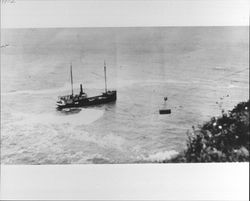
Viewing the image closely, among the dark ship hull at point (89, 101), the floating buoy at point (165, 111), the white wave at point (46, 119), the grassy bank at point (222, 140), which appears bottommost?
the grassy bank at point (222, 140)

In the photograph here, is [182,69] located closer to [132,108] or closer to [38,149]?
[132,108]

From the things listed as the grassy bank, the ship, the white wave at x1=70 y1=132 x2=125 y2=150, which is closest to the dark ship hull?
the ship

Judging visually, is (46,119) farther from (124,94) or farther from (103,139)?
(124,94)

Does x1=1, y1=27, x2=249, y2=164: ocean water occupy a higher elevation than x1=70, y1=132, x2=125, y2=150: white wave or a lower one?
higher

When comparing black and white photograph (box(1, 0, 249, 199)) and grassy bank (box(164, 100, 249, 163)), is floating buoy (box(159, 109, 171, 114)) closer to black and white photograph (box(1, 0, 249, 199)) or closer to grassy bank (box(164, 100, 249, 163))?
black and white photograph (box(1, 0, 249, 199))

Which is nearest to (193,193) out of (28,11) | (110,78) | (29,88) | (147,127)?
(147,127)

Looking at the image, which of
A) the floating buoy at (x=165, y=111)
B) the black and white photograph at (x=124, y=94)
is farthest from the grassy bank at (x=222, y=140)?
the floating buoy at (x=165, y=111)

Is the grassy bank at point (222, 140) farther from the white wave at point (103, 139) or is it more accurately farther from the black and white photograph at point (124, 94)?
the white wave at point (103, 139)
